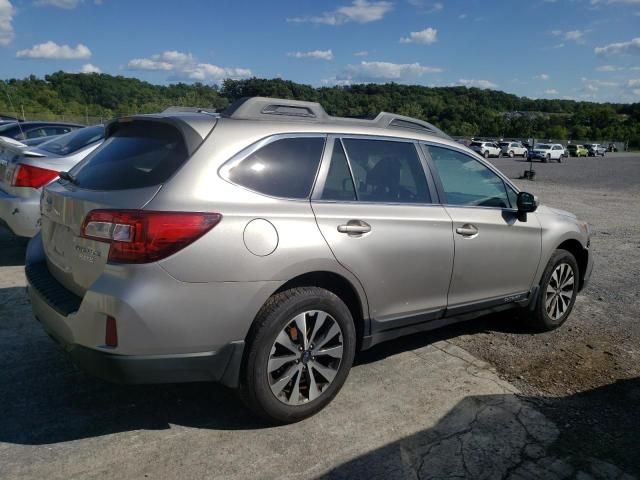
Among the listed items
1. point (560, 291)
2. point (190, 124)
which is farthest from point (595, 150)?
→ point (190, 124)

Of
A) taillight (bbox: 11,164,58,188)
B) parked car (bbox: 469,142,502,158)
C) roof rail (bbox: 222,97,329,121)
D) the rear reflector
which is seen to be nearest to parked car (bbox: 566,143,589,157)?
parked car (bbox: 469,142,502,158)

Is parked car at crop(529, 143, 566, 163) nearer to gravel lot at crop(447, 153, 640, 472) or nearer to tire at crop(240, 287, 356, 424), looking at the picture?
gravel lot at crop(447, 153, 640, 472)

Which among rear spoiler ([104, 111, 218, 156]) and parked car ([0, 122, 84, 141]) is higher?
rear spoiler ([104, 111, 218, 156])

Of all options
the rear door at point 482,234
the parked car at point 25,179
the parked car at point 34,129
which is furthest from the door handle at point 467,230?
the parked car at point 34,129

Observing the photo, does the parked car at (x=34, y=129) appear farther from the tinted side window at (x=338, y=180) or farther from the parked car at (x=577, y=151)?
the parked car at (x=577, y=151)

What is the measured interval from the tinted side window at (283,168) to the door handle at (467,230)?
125 cm

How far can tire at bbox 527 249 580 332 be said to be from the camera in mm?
4871

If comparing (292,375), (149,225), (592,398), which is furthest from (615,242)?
(149,225)

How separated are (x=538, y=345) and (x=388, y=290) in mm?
1914

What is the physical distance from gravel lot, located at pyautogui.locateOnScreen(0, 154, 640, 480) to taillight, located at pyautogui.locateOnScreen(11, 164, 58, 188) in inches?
70.6

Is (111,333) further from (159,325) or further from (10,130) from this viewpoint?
(10,130)

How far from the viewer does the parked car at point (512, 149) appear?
56.8m

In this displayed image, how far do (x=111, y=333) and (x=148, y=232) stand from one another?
1.71 ft

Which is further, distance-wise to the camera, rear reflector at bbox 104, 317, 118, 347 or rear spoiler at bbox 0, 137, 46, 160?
rear spoiler at bbox 0, 137, 46, 160
